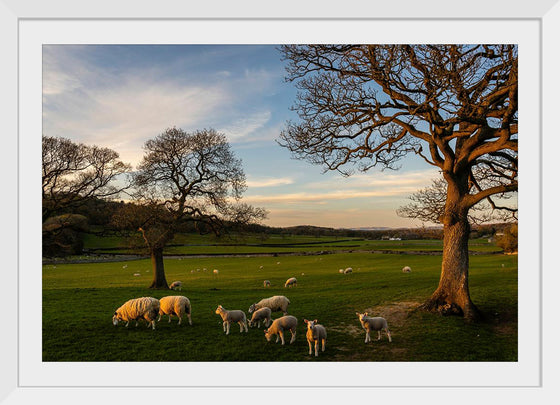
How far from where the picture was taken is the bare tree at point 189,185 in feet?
57.8

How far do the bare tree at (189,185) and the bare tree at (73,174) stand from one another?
13.5ft

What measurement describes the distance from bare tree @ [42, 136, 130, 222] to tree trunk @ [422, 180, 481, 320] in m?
12.5

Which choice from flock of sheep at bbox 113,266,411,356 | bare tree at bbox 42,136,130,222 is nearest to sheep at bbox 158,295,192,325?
flock of sheep at bbox 113,266,411,356

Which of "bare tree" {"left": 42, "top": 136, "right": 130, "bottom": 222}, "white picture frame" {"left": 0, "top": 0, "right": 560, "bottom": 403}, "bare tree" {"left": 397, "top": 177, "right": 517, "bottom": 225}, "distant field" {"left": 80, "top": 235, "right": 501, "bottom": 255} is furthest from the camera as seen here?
"distant field" {"left": 80, "top": 235, "right": 501, "bottom": 255}

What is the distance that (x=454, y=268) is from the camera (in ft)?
33.5

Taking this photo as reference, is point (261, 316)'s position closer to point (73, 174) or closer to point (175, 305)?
point (175, 305)

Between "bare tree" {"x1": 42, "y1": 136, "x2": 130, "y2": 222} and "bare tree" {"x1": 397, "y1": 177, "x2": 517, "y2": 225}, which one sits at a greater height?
"bare tree" {"x1": 42, "y1": 136, "x2": 130, "y2": 222}

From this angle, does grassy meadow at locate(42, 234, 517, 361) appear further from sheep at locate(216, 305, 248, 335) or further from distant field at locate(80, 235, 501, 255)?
distant field at locate(80, 235, 501, 255)

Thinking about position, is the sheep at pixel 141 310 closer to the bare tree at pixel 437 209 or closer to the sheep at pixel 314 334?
the sheep at pixel 314 334

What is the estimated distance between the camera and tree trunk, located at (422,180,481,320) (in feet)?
32.8

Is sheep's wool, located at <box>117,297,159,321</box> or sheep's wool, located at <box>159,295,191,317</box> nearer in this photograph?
sheep's wool, located at <box>117,297,159,321</box>

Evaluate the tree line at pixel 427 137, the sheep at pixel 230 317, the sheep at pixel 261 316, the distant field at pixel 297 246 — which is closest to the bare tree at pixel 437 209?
the tree line at pixel 427 137
